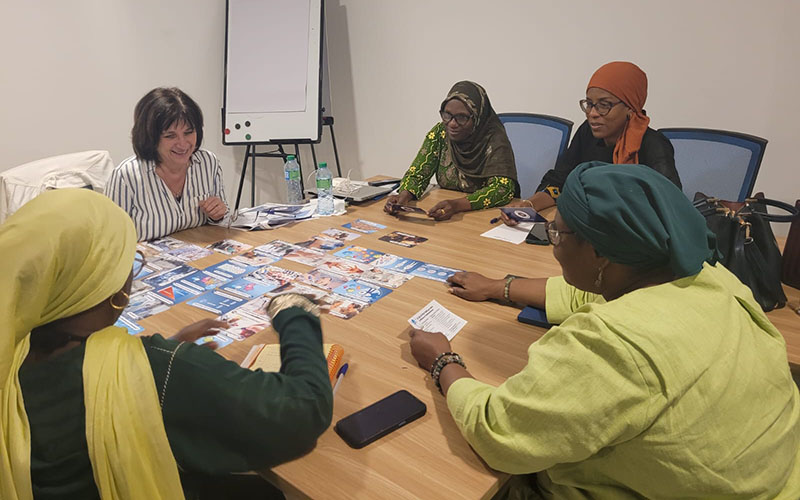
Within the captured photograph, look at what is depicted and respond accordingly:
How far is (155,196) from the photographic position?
204 cm

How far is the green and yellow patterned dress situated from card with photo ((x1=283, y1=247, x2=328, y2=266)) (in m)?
0.83

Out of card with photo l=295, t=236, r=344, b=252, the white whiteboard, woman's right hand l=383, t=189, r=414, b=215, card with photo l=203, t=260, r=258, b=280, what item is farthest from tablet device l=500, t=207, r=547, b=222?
the white whiteboard

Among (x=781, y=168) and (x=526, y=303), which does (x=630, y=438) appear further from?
(x=781, y=168)

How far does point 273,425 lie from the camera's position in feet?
2.82

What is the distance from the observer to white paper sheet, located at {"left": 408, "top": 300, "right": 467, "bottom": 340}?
136 cm

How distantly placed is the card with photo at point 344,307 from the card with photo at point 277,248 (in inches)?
17.0

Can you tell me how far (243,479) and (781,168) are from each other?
2.96 m

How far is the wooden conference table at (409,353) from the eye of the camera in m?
0.90

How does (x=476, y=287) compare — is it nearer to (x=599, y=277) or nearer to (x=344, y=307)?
(x=344, y=307)

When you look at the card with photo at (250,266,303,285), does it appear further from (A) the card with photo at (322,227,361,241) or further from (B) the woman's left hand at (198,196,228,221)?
(B) the woman's left hand at (198,196,228,221)

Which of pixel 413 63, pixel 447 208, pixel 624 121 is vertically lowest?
pixel 447 208

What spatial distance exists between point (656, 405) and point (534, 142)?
222cm

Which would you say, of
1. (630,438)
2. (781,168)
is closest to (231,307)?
(630,438)

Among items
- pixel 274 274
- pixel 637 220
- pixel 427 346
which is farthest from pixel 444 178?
pixel 637 220
